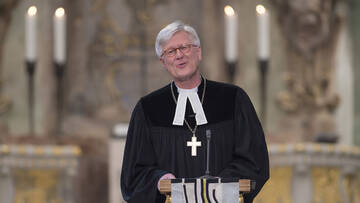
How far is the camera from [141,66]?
33.4ft

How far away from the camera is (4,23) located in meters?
9.83

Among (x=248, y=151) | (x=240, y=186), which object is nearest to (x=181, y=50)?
(x=248, y=151)

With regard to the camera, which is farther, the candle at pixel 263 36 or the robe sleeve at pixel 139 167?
the candle at pixel 263 36

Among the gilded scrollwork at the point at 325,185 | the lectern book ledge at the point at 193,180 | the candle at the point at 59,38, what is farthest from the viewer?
the candle at the point at 59,38

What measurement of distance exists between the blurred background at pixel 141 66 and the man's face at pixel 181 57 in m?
4.56

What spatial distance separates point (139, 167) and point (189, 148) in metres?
0.25

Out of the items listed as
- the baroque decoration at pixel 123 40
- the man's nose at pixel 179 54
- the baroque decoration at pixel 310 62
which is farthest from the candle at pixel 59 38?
the man's nose at pixel 179 54

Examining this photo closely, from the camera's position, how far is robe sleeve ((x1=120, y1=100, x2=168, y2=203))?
4738 millimetres

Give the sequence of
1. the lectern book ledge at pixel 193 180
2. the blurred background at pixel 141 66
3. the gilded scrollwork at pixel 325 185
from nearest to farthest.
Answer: the lectern book ledge at pixel 193 180, the gilded scrollwork at pixel 325 185, the blurred background at pixel 141 66

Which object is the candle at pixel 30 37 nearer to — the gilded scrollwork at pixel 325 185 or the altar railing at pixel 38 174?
the altar railing at pixel 38 174

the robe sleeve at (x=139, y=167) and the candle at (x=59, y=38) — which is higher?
the candle at (x=59, y=38)

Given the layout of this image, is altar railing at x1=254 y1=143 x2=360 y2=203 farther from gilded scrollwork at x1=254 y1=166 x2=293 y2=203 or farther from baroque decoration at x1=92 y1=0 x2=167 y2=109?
baroque decoration at x1=92 y1=0 x2=167 y2=109

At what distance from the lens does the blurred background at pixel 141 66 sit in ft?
31.7

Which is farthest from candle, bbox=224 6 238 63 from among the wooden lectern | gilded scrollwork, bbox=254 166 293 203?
the wooden lectern
